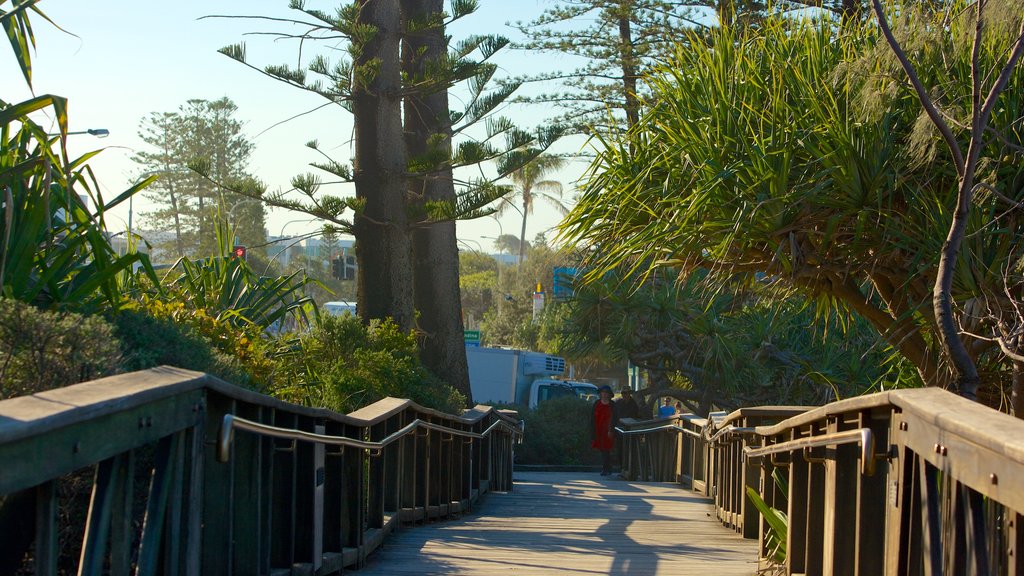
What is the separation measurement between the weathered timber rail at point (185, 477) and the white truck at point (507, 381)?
20646mm

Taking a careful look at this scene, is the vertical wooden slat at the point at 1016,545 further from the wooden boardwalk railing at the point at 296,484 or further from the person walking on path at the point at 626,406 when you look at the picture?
the person walking on path at the point at 626,406

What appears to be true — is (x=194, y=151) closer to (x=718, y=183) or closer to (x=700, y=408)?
(x=700, y=408)

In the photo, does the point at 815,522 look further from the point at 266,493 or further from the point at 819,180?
the point at 266,493

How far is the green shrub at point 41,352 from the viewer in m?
3.72

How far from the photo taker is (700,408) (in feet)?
74.6

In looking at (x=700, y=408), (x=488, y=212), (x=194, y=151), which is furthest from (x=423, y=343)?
(x=194, y=151)

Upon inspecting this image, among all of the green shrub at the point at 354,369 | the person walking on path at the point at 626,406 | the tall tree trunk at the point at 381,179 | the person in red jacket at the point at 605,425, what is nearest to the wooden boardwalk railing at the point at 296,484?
the green shrub at the point at 354,369

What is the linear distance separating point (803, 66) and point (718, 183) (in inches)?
37.4

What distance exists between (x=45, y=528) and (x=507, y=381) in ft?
83.0

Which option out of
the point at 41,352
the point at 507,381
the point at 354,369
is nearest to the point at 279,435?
the point at 41,352

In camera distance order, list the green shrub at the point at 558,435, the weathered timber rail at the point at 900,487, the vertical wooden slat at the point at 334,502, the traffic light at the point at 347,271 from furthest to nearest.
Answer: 1. the traffic light at the point at 347,271
2. the green shrub at the point at 558,435
3. the vertical wooden slat at the point at 334,502
4. the weathered timber rail at the point at 900,487

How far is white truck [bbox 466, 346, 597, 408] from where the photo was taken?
2788 centimetres

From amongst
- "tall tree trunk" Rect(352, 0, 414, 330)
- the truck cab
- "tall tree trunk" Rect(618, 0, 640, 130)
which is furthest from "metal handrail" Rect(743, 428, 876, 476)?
the truck cab

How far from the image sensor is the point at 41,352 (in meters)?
3.77
